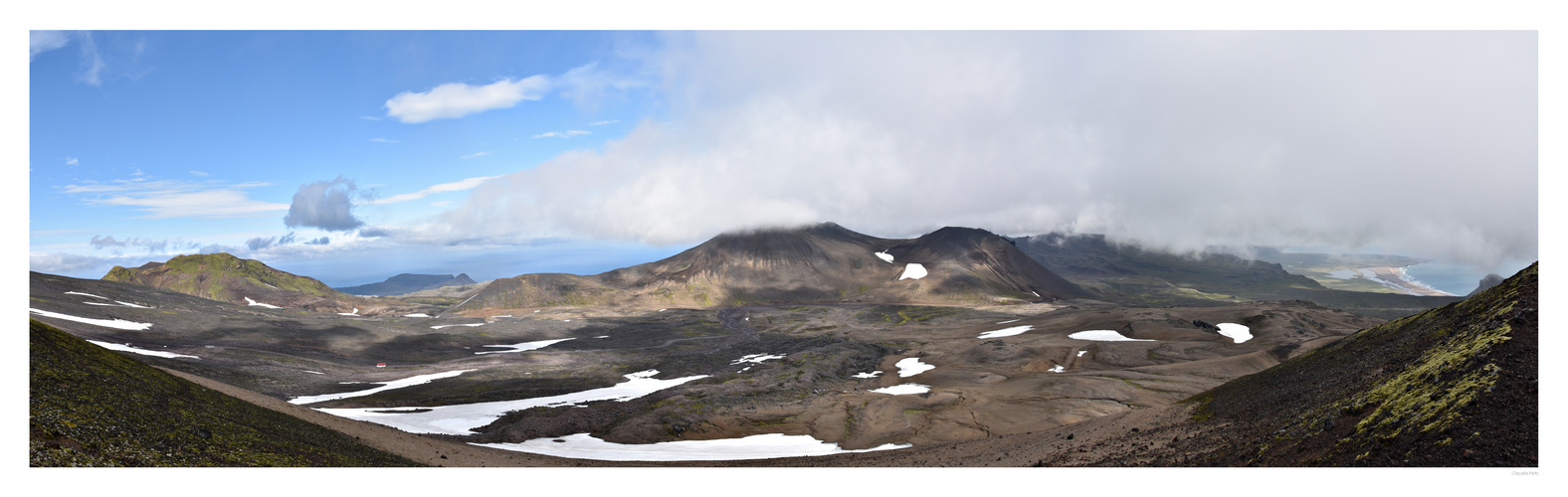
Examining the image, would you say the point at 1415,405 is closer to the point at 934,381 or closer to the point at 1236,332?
the point at 934,381

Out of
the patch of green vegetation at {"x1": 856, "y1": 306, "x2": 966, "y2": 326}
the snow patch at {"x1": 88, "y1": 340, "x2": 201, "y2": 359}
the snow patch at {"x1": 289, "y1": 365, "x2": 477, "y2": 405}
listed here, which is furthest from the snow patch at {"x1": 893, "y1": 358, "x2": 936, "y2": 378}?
the snow patch at {"x1": 88, "y1": 340, "x2": 201, "y2": 359}

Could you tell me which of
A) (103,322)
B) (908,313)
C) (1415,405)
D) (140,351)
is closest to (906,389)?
(1415,405)

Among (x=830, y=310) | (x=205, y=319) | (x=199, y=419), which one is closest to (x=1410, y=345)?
(x=199, y=419)

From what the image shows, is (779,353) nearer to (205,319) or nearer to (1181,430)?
(1181,430)

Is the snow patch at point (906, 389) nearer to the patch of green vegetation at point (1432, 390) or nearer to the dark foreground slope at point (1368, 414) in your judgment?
the dark foreground slope at point (1368, 414)

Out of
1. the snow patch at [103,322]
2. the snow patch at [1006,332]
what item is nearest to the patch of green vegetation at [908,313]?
the snow patch at [1006,332]

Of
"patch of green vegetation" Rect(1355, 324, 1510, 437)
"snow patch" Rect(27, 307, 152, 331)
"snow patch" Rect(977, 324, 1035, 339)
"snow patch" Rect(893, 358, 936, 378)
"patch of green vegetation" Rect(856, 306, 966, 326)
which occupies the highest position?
"patch of green vegetation" Rect(1355, 324, 1510, 437)

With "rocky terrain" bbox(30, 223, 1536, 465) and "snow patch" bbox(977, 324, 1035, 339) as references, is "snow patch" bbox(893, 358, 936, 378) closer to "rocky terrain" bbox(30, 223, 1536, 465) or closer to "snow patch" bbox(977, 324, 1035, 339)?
"rocky terrain" bbox(30, 223, 1536, 465)
